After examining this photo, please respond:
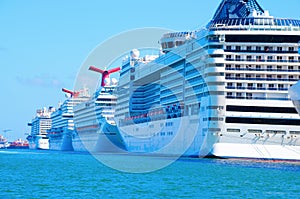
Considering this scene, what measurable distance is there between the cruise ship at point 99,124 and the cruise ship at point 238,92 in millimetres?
26711

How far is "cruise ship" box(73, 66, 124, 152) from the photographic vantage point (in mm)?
95250

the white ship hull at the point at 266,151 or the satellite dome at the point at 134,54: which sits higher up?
the satellite dome at the point at 134,54

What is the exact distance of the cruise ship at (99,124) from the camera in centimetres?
9525

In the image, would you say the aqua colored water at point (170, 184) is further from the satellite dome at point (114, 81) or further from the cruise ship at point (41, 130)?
the cruise ship at point (41, 130)

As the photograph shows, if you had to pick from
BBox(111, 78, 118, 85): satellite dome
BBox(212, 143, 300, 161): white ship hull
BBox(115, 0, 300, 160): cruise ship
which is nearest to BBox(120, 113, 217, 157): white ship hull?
BBox(115, 0, 300, 160): cruise ship

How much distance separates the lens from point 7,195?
30.3m

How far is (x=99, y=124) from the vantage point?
9850cm

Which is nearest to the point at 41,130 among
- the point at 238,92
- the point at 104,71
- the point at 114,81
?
the point at 104,71

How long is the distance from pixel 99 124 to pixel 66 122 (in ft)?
96.1

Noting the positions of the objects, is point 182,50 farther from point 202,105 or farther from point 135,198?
point 135,198

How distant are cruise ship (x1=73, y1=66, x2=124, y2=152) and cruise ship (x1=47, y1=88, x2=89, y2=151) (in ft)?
36.3

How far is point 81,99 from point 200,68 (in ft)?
228

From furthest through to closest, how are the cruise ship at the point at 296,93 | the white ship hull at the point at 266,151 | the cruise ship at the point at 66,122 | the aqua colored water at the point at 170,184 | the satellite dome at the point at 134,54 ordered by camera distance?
the cruise ship at the point at 66,122 → the satellite dome at the point at 134,54 → the white ship hull at the point at 266,151 → the cruise ship at the point at 296,93 → the aqua colored water at the point at 170,184

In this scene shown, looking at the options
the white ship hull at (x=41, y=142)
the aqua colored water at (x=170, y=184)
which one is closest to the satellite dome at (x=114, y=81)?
the white ship hull at (x=41, y=142)
